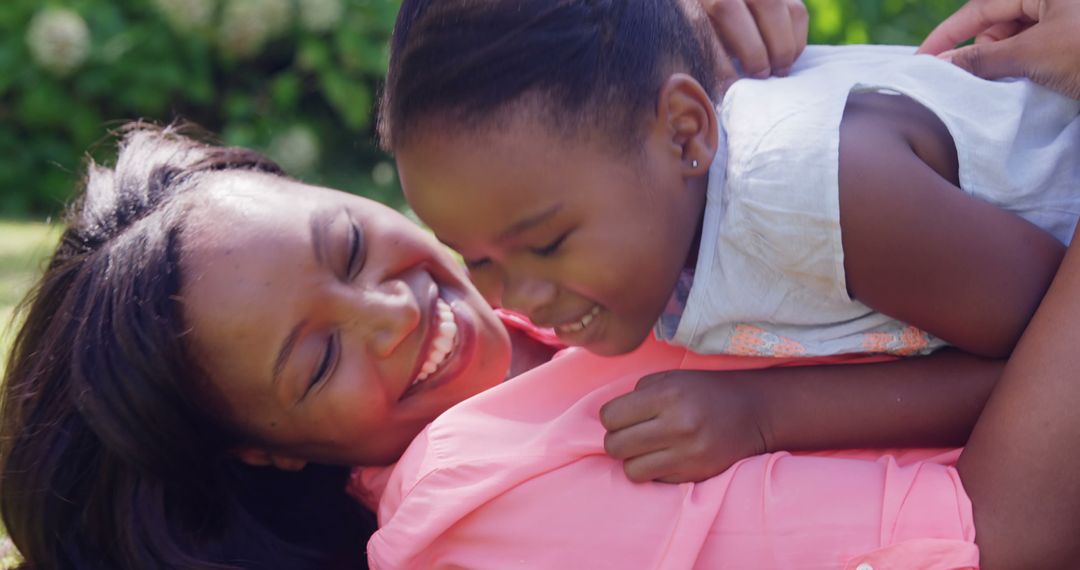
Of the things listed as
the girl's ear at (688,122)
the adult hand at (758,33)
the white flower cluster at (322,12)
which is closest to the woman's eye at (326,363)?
the girl's ear at (688,122)

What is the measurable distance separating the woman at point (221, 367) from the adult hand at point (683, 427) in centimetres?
18

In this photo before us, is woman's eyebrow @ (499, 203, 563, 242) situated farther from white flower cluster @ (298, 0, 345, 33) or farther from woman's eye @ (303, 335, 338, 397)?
white flower cluster @ (298, 0, 345, 33)

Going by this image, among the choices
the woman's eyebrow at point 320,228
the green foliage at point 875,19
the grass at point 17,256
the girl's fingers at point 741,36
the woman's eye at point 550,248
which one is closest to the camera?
the woman's eye at point 550,248

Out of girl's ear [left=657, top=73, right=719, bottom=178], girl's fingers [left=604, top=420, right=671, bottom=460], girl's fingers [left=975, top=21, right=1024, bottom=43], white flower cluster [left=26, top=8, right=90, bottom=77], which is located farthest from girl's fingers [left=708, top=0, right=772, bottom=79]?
white flower cluster [left=26, top=8, right=90, bottom=77]

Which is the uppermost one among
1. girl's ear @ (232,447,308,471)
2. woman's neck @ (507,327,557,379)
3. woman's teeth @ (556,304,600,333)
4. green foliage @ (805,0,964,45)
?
woman's teeth @ (556,304,600,333)

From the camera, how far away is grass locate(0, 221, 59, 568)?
4.08 meters

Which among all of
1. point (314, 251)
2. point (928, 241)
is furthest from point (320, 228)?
point (928, 241)

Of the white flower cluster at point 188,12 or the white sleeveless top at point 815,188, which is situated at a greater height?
Answer: the white sleeveless top at point 815,188

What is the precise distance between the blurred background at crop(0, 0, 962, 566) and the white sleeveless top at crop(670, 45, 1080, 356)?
3.99 m

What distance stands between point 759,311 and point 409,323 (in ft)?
2.27

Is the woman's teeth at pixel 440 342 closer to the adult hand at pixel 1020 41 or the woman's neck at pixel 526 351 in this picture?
the woman's neck at pixel 526 351

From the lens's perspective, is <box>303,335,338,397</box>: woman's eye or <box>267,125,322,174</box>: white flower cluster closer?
<box>303,335,338,397</box>: woman's eye

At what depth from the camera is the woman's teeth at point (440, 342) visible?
2.40 meters

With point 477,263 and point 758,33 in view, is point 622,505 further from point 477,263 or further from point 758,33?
point 758,33
